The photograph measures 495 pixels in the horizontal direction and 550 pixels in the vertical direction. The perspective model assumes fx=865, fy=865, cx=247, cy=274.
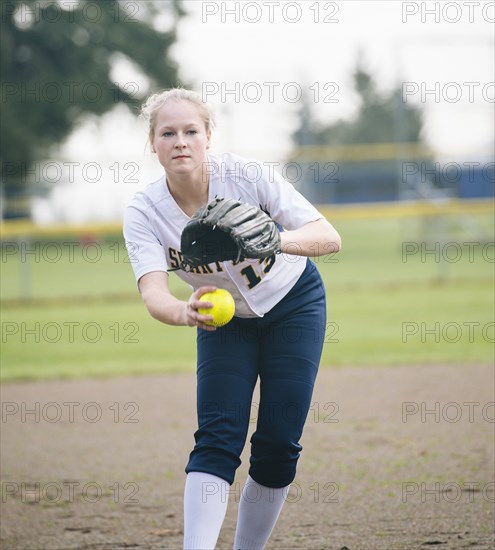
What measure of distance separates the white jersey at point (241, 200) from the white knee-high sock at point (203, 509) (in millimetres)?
619

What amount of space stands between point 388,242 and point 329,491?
803 inches

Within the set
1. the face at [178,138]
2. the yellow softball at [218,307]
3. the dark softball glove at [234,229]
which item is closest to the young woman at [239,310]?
the face at [178,138]

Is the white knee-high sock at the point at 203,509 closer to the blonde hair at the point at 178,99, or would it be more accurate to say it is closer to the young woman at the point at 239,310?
the young woman at the point at 239,310

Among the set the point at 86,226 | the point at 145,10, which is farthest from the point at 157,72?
the point at 86,226

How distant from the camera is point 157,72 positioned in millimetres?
35719

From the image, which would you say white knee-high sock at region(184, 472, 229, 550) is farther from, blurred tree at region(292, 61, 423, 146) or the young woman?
blurred tree at region(292, 61, 423, 146)

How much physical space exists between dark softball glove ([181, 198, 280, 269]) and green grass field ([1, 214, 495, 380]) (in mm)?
5529

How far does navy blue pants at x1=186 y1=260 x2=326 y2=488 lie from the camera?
9.46 ft

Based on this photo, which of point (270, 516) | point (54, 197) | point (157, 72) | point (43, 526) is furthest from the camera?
point (157, 72)

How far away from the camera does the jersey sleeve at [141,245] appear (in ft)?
9.59

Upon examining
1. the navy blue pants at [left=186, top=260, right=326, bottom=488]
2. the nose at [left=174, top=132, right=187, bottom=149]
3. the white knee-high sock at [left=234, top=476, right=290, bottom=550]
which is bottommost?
the white knee-high sock at [left=234, top=476, right=290, bottom=550]

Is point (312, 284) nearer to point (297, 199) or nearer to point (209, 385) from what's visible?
point (297, 199)

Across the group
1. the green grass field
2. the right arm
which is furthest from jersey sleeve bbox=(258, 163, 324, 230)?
the green grass field

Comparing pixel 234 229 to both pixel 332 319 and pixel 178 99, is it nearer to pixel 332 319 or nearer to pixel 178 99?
pixel 178 99
